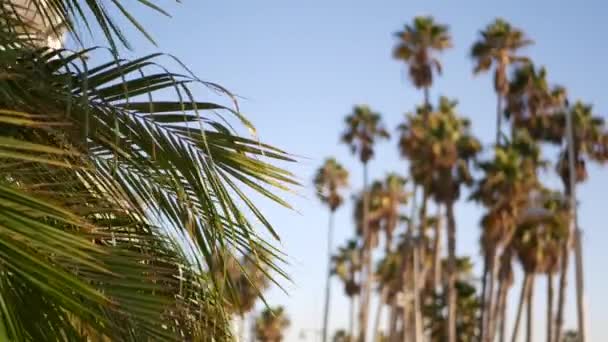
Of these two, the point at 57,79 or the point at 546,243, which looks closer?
the point at 57,79

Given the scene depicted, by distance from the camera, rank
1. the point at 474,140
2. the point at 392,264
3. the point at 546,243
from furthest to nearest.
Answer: the point at 392,264 → the point at 474,140 → the point at 546,243

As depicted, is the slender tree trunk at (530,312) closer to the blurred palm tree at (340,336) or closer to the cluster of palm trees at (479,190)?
the cluster of palm trees at (479,190)

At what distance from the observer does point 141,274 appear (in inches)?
136

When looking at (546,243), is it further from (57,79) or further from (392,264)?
(57,79)

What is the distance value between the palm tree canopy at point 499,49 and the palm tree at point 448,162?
275 cm

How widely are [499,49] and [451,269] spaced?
1090 centimetres

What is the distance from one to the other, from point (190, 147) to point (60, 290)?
3.90ft

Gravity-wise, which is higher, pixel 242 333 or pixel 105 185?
pixel 105 185

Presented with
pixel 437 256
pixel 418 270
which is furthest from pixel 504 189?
pixel 418 270

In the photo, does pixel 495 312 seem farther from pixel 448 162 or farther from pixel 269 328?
pixel 269 328

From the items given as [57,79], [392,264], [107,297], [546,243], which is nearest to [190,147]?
[57,79]

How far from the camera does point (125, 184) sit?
13.3 ft

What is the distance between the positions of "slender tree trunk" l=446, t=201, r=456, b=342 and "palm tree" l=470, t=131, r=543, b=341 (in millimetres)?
3151

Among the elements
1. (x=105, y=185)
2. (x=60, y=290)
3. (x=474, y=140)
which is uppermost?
(x=474, y=140)
